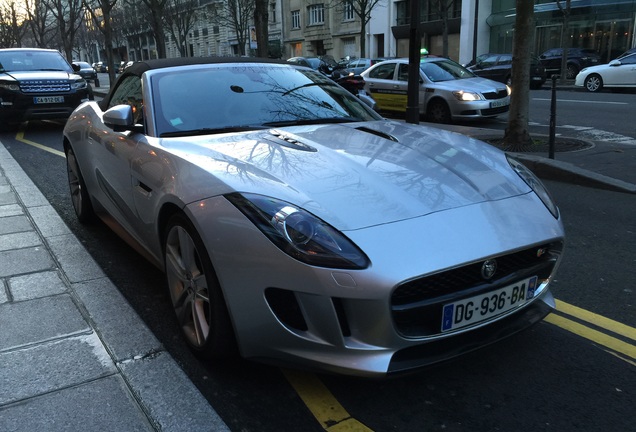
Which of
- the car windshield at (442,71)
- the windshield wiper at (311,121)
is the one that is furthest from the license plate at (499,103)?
the windshield wiper at (311,121)

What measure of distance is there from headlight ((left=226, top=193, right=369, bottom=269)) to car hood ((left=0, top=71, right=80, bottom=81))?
11.0m

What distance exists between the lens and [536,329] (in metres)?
2.97

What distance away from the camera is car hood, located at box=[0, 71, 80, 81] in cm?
1132

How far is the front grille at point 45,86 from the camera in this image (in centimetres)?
1117

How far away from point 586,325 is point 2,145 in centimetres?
1045

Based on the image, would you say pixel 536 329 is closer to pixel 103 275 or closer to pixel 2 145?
pixel 103 275

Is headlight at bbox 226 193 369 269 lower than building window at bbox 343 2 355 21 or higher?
lower

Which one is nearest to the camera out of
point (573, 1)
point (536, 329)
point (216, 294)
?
point (216, 294)

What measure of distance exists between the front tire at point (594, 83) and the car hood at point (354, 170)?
18.1 m

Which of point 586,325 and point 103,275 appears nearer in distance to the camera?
point 586,325

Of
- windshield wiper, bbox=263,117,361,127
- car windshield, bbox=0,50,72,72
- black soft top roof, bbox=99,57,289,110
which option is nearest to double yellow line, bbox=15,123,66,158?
car windshield, bbox=0,50,72,72

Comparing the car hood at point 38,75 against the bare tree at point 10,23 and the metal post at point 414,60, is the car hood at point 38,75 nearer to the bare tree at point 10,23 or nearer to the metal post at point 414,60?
the metal post at point 414,60

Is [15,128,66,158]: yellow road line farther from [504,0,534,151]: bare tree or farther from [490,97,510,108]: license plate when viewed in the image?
[490,97,510,108]: license plate

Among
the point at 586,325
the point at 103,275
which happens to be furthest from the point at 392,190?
the point at 103,275
